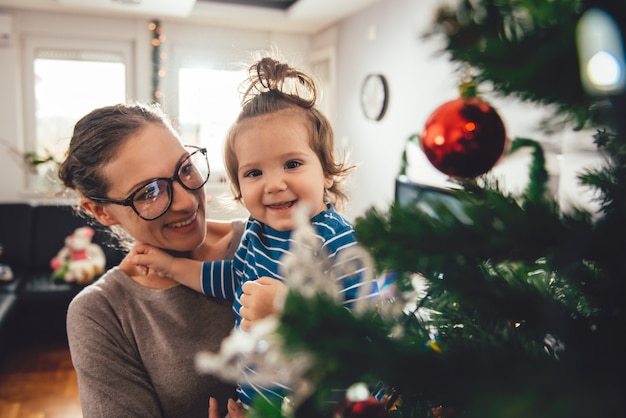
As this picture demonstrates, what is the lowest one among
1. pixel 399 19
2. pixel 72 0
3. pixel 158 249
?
pixel 158 249

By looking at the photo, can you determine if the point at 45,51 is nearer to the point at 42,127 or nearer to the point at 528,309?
the point at 42,127

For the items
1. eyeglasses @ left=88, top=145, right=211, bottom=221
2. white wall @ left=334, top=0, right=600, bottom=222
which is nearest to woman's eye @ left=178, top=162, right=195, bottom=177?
eyeglasses @ left=88, top=145, right=211, bottom=221

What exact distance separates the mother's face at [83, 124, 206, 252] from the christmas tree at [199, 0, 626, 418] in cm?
80

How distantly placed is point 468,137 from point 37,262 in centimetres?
459

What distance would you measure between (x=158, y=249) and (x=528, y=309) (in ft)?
3.09

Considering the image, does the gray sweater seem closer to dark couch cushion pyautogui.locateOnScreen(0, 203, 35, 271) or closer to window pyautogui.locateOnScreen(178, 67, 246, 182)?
dark couch cushion pyautogui.locateOnScreen(0, 203, 35, 271)

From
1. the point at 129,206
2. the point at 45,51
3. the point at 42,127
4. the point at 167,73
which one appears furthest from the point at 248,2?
the point at 129,206

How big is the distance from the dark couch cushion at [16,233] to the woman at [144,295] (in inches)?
141

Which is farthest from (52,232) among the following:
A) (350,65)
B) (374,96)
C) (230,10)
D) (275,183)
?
(275,183)

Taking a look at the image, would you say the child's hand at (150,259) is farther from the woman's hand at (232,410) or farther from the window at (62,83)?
the window at (62,83)

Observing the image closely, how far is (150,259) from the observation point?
1095 millimetres

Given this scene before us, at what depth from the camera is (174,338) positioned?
1.08 m

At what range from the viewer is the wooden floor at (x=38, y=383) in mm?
2953

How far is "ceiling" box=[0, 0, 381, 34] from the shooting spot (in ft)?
14.8
